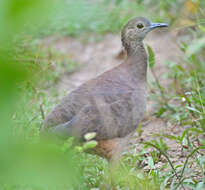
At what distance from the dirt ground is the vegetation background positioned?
120mm

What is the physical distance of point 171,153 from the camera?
13.7 feet

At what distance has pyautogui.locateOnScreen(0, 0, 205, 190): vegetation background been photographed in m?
0.84

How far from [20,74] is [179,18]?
571 cm

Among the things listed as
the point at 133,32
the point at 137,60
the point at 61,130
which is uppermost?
the point at 133,32

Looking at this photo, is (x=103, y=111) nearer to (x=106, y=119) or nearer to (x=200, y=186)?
(x=106, y=119)

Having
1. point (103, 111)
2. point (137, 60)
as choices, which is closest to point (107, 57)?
point (137, 60)

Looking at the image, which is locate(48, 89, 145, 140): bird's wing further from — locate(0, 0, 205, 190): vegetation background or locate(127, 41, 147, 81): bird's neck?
locate(127, 41, 147, 81): bird's neck

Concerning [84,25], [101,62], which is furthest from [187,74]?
[84,25]

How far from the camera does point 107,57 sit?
7.64 meters

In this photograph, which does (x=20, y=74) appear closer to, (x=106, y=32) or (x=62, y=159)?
(x=62, y=159)

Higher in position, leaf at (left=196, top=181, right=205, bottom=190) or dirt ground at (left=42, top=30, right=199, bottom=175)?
leaf at (left=196, top=181, right=205, bottom=190)

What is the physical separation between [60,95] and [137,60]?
1.98 m

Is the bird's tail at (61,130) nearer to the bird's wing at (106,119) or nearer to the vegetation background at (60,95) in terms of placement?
the bird's wing at (106,119)

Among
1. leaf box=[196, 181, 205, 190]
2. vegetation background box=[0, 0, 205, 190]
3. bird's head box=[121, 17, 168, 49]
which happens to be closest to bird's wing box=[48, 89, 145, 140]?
vegetation background box=[0, 0, 205, 190]
